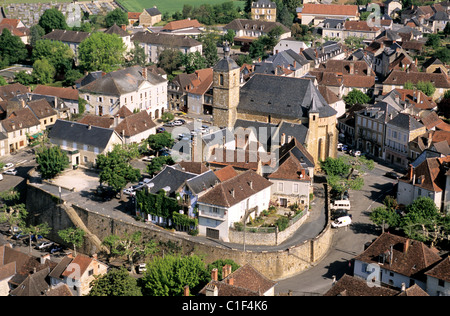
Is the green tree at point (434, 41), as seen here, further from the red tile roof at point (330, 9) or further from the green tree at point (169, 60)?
the green tree at point (169, 60)

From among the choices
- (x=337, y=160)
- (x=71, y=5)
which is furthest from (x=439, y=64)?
(x=71, y=5)

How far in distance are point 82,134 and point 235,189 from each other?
74.5 ft

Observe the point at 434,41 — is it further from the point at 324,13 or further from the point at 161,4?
the point at 161,4

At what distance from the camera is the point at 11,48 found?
4370 inches

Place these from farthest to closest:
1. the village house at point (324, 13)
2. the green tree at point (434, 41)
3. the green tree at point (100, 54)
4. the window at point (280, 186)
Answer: the village house at point (324, 13) < the green tree at point (434, 41) < the green tree at point (100, 54) < the window at point (280, 186)

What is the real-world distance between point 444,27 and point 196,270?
100m

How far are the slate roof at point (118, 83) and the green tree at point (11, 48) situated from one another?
30.3 meters

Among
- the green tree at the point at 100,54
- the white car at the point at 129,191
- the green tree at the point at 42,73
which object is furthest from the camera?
the green tree at the point at 42,73

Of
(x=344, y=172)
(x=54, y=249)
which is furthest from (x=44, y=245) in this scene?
(x=344, y=172)

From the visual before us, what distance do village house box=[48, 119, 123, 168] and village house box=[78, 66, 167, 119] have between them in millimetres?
12609

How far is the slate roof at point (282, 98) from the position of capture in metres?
67.7

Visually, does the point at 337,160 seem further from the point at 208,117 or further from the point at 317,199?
the point at 208,117

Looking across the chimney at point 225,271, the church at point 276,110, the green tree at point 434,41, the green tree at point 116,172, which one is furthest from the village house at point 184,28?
the chimney at point 225,271

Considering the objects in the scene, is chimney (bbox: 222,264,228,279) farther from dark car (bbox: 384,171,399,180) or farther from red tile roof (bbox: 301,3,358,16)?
red tile roof (bbox: 301,3,358,16)
